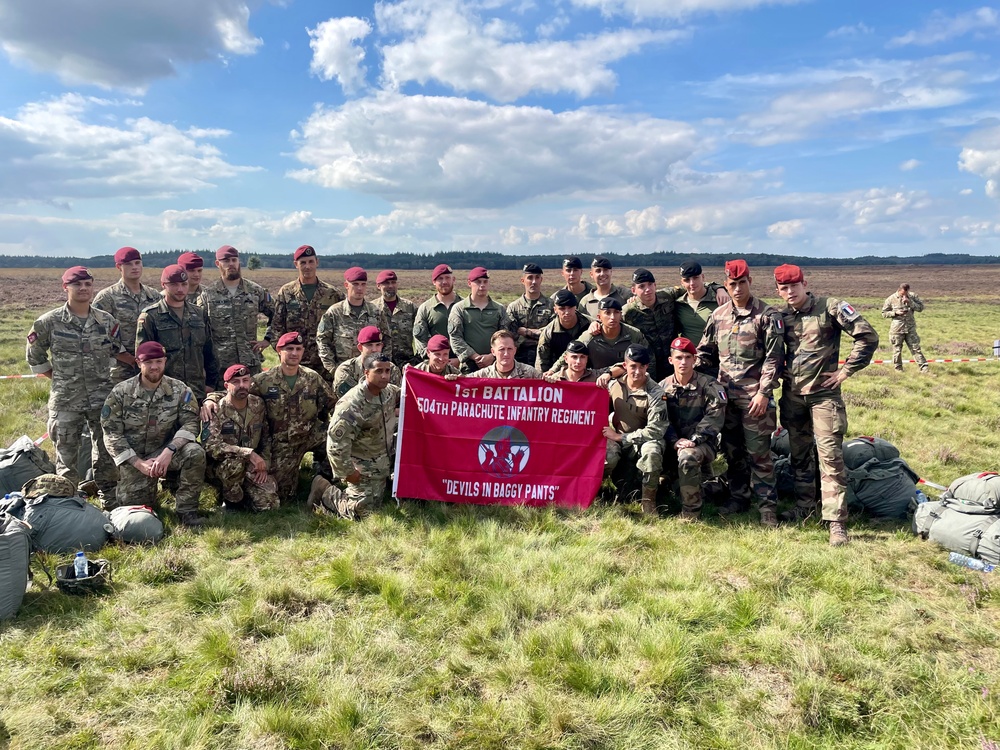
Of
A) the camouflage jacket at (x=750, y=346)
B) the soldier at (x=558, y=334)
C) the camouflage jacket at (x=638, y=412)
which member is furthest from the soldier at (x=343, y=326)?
the camouflage jacket at (x=750, y=346)

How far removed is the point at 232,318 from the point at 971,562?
8.82 m

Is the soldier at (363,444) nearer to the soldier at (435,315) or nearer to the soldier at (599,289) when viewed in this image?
the soldier at (435,315)

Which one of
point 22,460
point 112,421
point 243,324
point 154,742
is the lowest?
point 154,742

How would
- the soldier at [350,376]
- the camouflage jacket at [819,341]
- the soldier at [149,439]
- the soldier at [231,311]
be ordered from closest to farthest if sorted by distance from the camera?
the camouflage jacket at [819,341] → the soldier at [149,439] → the soldier at [350,376] → the soldier at [231,311]

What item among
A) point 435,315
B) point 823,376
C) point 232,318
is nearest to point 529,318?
point 435,315

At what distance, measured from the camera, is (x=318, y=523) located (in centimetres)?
654

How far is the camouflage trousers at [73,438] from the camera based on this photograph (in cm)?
712

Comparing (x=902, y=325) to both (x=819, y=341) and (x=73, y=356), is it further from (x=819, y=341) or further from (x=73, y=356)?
(x=73, y=356)

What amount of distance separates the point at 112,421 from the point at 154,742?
413 cm

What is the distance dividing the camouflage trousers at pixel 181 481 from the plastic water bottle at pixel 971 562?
763 cm

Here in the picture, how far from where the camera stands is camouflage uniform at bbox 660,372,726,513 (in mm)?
6586

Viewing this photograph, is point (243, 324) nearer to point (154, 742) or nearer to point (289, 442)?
point (289, 442)

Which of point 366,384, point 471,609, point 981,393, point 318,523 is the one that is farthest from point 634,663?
point 981,393

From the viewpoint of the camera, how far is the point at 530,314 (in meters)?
8.98
